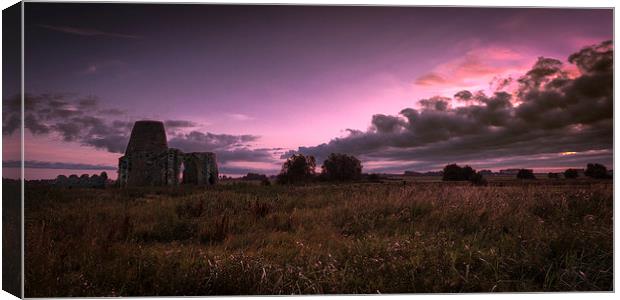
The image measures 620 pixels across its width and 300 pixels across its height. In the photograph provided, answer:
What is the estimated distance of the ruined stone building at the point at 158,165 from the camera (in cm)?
1448

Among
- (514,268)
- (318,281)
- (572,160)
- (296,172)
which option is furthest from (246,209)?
(572,160)

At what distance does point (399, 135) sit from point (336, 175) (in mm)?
Result: 1265

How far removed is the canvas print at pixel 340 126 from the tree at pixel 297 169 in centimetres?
5

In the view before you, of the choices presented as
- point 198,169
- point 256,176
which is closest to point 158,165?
point 198,169

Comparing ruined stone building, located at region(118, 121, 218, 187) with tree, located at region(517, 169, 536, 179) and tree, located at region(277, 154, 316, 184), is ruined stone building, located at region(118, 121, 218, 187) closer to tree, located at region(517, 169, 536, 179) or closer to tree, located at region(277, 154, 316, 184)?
tree, located at region(277, 154, 316, 184)

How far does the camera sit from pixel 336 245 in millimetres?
5914

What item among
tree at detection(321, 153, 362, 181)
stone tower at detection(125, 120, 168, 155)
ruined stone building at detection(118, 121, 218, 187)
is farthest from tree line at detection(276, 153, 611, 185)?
stone tower at detection(125, 120, 168, 155)

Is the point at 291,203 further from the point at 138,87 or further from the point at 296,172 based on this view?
the point at 138,87

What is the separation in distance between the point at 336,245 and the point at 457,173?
2436mm

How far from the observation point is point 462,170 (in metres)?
7.26

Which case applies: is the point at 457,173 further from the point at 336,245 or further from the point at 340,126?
the point at 336,245

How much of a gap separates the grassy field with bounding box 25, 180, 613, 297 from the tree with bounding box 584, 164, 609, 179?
0.11m

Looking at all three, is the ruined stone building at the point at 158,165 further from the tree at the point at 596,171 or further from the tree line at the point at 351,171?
the tree at the point at 596,171

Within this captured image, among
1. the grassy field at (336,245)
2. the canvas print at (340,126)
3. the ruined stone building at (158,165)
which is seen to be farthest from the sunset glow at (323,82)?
the ruined stone building at (158,165)
